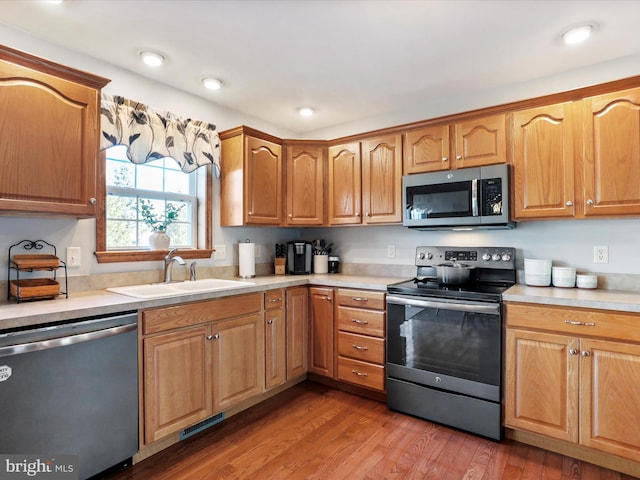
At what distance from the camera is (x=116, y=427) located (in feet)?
5.92

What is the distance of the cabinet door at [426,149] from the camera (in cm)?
271

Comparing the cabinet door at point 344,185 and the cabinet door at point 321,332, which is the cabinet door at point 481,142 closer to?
the cabinet door at point 344,185

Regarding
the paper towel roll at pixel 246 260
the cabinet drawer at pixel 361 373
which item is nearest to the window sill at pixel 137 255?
the paper towel roll at pixel 246 260

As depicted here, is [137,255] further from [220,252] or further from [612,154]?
[612,154]

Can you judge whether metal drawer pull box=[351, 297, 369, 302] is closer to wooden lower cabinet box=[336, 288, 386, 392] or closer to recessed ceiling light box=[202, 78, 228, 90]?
wooden lower cabinet box=[336, 288, 386, 392]

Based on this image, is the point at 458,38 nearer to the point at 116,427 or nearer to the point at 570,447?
the point at 570,447

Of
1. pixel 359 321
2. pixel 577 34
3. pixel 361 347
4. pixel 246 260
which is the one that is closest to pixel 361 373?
pixel 361 347

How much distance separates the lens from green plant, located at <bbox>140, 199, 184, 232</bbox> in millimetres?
2641

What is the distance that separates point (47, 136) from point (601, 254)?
3342 mm

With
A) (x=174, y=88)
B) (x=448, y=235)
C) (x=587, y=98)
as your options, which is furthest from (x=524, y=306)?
(x=174, y=88)

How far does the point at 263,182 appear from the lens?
3051mm

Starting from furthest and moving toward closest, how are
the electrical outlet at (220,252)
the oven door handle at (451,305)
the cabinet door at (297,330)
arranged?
the electrical outlet at (220,252) → the cabinet door at (297,330) → the oven door handle at (451,305)

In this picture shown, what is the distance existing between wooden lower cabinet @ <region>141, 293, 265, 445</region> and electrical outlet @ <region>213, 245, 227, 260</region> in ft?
2.19

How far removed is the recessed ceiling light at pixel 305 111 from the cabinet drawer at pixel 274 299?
161cm
